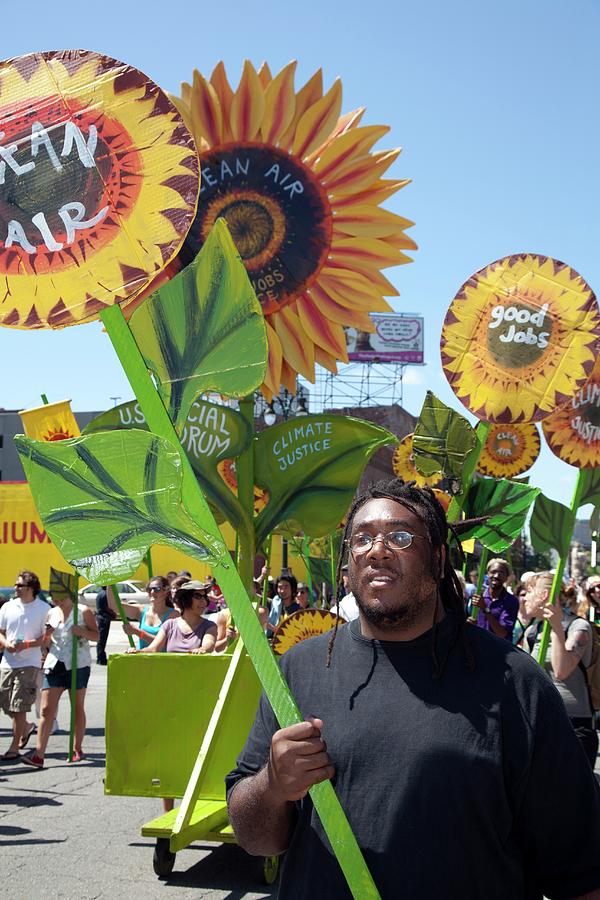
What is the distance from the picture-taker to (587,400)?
706 centimetres

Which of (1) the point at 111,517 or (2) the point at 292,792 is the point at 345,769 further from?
(1) the point at 111,517

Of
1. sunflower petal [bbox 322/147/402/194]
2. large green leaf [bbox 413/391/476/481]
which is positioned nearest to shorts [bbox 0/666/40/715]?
large green leaf [bbox 413/391/476/481]

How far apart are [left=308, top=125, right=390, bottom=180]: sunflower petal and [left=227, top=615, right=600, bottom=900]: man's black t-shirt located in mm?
3010

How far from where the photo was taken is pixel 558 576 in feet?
18.8

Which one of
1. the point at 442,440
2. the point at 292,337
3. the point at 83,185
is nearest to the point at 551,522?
the point at 442,440

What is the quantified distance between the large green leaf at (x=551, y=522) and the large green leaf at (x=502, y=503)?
2.25 feet

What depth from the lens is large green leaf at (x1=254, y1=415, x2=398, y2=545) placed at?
15.3 feet

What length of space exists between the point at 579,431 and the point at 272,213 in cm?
341

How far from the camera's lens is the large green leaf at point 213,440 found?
4.79 metres

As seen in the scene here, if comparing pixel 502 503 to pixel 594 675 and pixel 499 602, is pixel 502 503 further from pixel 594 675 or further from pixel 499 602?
pixel 499 602

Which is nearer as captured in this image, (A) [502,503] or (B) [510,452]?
(A) [502,503]

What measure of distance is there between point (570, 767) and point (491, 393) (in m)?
3.92

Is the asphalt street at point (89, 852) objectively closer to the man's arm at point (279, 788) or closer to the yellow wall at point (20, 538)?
the man's arm at point (279, 788)

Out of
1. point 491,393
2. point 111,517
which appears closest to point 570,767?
point 111,517
